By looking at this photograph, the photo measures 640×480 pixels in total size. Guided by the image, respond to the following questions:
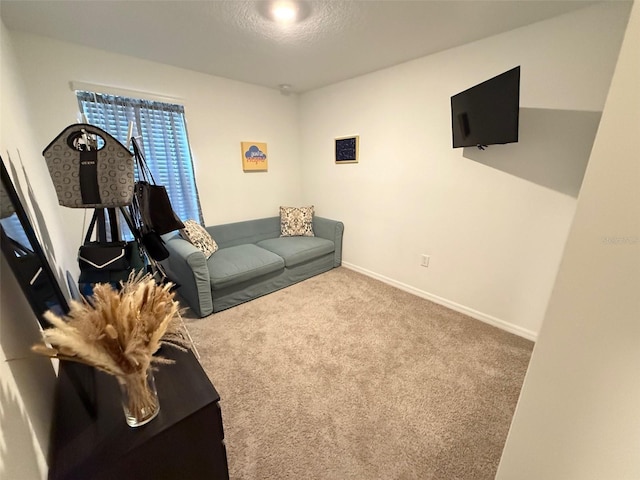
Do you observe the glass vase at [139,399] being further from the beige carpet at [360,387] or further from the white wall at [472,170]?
the white wall at [472,170]

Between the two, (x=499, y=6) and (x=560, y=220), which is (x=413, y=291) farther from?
(x=499, y=6)

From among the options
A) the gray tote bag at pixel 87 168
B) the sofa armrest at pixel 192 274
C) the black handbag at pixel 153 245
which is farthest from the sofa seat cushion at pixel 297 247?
the gray tote bag at pixel 87 168

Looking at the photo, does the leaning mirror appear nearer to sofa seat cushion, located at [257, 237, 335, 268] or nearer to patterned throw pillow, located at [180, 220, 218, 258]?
patterned throw pillow, located at [180, 220, 218, 258]

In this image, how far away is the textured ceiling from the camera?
1.67m

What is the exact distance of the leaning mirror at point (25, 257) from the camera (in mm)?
651

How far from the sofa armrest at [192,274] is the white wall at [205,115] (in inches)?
29.7

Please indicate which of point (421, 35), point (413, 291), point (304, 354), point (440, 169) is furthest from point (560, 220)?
point (304, 354)

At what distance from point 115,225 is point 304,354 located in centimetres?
153

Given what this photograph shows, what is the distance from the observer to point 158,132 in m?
2.73

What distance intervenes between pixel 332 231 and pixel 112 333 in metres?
3.05

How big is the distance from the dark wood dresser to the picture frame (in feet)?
9.55

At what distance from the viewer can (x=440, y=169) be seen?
254 cm

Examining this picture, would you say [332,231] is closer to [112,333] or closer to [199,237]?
[199,237]

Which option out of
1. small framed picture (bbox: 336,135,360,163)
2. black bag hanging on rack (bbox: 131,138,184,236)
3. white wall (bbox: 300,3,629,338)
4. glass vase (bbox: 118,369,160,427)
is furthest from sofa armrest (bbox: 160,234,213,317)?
small framed picture (bbox: 336,135,360,163)
